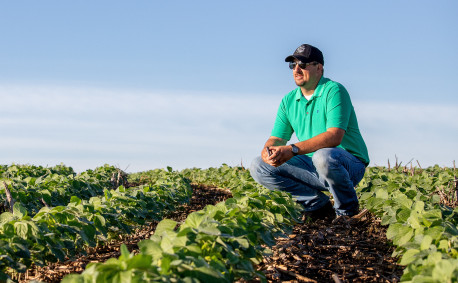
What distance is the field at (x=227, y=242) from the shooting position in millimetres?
2406

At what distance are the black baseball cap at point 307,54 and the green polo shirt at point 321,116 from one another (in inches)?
→ 11.0

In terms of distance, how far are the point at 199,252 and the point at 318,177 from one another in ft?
11.4

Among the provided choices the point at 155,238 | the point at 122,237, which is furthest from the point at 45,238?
the point at 122,237

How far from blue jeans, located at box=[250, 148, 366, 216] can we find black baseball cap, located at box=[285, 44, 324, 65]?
3.57 feet

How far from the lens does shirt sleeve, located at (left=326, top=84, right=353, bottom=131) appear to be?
5363mm

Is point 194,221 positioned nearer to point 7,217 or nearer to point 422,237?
point 422,237

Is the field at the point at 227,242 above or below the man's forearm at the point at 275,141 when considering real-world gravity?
below

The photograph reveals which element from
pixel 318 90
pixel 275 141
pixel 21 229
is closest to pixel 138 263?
pixel 21 229

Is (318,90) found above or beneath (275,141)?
above

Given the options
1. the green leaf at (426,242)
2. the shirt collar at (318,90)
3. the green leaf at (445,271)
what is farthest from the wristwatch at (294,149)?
the green leaf at (445,271)

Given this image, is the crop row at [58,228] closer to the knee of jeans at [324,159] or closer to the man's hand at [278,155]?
the man's hand at [278,155]

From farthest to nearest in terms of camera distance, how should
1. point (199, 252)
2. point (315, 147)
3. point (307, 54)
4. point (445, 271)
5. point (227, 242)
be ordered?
point (307, 54)
point (315, 147)
point (227, 242)
point (199, 252)
point (445, 271)

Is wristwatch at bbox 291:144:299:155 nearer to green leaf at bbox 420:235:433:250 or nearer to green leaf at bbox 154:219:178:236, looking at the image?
green leaf at bbox 420:235:433:250

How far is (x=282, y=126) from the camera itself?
627 centimetres
